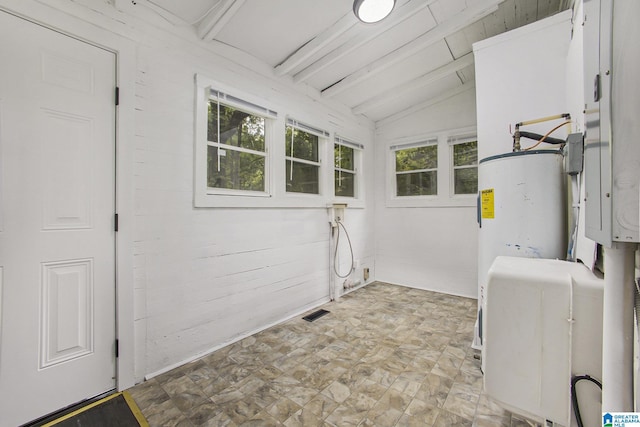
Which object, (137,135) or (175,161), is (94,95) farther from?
(175,161)

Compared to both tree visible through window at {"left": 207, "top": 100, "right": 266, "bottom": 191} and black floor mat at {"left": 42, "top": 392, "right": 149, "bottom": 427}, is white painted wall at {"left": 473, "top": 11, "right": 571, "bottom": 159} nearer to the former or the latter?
tree visible through window at {"left": 207, "top": 100, "right": 266, "bottom": 191}

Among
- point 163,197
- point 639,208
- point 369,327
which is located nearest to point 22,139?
point 163,197

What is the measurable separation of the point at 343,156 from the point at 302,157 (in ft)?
3.02

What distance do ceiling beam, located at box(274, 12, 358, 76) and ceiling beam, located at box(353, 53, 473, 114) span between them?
141cm

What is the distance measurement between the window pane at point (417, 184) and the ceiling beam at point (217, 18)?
319 cm

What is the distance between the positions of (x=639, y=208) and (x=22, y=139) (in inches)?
103

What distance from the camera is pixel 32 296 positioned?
1471 millimetres

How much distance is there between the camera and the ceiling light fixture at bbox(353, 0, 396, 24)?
6.19ft

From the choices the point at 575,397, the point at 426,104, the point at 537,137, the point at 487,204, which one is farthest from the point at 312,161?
the point at 575,397

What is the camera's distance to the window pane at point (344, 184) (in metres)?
3.80

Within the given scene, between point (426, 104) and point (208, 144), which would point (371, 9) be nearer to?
point (208, 144)

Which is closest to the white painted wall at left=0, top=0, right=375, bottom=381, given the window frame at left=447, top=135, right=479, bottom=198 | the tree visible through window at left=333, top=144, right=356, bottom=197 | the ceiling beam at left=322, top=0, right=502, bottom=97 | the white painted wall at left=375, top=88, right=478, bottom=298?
the ceiling beam at left=322, top=0, right=502, bottom=97

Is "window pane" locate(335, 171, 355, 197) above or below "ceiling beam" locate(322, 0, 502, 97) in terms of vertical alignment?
below

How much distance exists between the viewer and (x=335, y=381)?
1.80 metres
